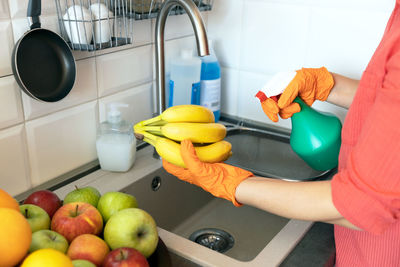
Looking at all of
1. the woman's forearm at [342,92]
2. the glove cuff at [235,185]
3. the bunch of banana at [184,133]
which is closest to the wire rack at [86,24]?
the bunch of banana at [184,133]

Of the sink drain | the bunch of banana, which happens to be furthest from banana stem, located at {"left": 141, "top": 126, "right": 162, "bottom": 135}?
the sink drain

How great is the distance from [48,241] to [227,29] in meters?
1.03

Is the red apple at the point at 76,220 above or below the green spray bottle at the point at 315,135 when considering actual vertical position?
below

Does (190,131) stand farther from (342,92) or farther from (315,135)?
(342,92)

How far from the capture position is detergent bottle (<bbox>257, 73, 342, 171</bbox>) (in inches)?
44.5

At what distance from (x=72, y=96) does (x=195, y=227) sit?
1.71ft

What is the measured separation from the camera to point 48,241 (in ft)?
2.42

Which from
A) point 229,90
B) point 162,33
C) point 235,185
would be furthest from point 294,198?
point 229,90

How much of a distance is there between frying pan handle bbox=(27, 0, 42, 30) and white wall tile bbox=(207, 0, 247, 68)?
0.74 metres

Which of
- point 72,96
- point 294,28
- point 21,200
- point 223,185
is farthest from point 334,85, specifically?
point 21,200

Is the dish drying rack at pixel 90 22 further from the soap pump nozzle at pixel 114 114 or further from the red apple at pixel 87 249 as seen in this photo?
the red apple at pixel 87 249

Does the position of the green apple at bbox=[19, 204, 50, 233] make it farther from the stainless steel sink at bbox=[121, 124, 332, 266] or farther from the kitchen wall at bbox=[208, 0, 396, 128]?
the kitchen wall at bbox=[208, 0, 396, 128]

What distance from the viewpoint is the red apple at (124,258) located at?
28.3 inches

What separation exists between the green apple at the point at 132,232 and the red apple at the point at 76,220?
0.02 meters
